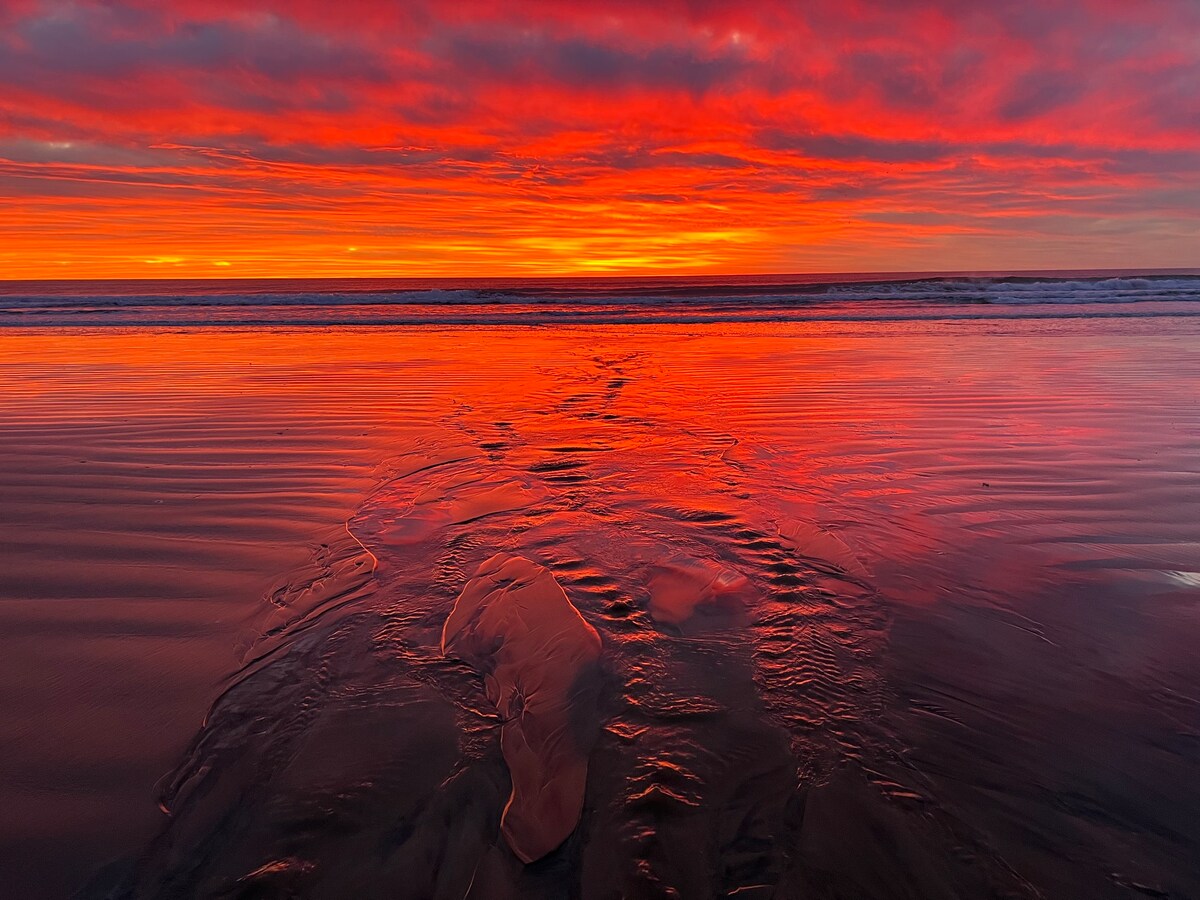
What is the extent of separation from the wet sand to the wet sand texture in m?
0.03

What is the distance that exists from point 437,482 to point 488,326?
50.6 feet

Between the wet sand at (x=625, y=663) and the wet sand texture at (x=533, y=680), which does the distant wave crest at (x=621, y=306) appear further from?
the wet sand texture at (x=533, y=680)

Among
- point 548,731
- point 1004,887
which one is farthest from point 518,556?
point 1004,887

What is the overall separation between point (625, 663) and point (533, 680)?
366 millimetres

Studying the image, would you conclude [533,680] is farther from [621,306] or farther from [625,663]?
[621,306]

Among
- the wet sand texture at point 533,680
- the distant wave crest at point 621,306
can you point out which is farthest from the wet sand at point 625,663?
the distant wave crest at point 621,306

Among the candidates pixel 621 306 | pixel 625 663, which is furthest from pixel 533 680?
pixel 621 306

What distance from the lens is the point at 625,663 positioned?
2.66 meters

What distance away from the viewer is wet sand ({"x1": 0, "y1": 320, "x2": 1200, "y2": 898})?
1834mm

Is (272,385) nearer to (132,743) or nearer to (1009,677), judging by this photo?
(132,743)

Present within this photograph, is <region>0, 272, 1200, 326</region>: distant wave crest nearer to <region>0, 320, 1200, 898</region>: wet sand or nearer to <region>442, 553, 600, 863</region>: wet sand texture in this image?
<region>0, 320, 1200, 898</region>: wet sand

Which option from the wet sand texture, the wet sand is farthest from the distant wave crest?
the wet sand texture

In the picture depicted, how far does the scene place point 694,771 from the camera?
2.09 metres

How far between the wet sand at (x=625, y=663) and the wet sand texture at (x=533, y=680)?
0.03m
